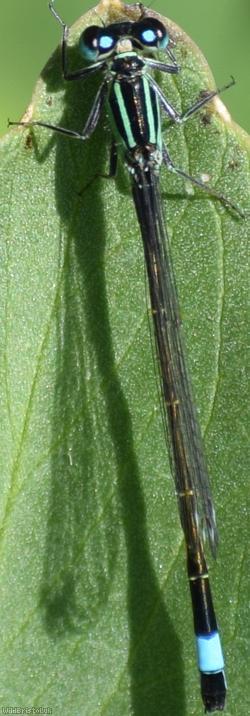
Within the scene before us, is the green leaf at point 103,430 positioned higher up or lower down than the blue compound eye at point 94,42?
lower down

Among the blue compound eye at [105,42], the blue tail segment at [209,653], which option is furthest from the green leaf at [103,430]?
the blue compound eye at [105,42]

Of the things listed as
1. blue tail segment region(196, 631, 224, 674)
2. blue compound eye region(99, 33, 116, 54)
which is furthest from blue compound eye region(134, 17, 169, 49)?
blue tail segment region(196, 631, 224, 674)

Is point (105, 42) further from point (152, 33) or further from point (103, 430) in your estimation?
point (103, 430)

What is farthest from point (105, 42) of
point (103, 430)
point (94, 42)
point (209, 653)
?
point (209, 653)

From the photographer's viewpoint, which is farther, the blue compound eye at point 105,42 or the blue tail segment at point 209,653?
the blue compound eye at point 105,42

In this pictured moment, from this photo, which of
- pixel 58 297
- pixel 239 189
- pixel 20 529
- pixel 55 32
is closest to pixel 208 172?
pixel 239 189

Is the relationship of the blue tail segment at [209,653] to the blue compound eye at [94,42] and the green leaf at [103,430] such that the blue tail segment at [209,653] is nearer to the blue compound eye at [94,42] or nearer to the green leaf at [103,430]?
the green leaf at [103,430]

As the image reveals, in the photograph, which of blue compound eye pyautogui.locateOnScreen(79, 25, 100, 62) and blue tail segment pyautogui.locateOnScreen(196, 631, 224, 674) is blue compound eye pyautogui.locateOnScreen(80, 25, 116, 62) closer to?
blue compound eye pyautogui.locateOnScreen(79, 25, 100, 62)

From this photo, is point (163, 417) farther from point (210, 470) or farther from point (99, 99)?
point (99, 99)
